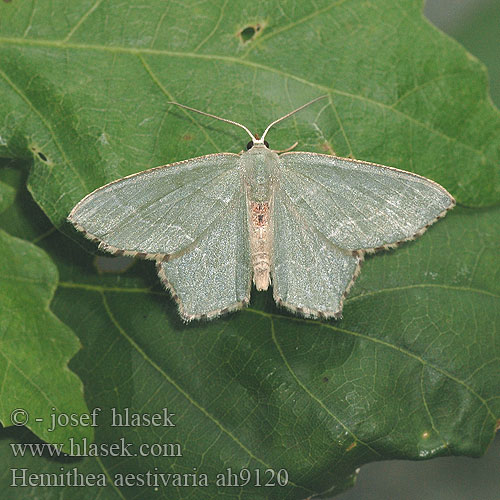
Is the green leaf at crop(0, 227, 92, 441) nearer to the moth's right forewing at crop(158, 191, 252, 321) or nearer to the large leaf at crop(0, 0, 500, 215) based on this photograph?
the large leaf at crop(0, 0, 500, 215)

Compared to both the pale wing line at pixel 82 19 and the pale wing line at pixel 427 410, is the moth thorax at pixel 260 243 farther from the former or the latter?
the pale wing line at pixel 82 19

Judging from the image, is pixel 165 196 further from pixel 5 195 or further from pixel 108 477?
pixel 108 477

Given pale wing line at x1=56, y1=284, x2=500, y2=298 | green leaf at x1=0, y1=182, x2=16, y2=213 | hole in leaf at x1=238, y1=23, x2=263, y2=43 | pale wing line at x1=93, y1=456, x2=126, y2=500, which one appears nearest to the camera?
green leaf at x1=0, y1=182, x2=16, y2=213

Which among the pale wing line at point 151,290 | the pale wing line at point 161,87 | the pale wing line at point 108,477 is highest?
the pale wing line at point 161,87

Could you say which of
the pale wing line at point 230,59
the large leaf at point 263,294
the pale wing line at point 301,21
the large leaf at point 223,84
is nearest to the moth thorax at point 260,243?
the large leaf at point 263,294

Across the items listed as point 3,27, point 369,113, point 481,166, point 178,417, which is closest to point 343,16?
point 369,113

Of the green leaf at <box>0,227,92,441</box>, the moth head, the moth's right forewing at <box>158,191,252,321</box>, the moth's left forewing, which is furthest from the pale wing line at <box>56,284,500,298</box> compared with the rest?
the moth head

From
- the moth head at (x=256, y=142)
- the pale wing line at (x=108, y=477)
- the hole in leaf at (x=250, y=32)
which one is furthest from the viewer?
the pale wing line at (x=108, y=477)
